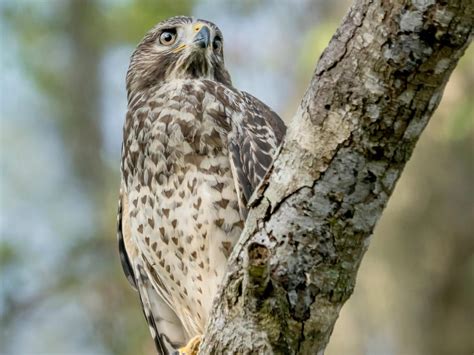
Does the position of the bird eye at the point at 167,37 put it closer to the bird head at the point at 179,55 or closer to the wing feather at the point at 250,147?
the bird head at the point at 179,55

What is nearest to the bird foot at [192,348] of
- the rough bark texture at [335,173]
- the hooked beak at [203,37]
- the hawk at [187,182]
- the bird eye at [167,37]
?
the hawk at [187,182]

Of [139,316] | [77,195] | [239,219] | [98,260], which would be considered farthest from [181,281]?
[77,195]

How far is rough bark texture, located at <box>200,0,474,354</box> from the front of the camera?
8.52ft

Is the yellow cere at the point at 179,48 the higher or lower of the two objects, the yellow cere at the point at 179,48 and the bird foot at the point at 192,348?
the higher

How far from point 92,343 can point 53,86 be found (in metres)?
3.65

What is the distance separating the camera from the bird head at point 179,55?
5262 millimetres

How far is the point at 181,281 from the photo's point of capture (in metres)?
4.73

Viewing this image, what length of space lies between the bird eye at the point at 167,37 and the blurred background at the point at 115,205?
5.71 feet

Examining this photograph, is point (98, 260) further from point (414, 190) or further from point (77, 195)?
point (414, 190)

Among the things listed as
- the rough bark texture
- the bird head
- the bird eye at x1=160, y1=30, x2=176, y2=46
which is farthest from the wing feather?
the rough bark texture

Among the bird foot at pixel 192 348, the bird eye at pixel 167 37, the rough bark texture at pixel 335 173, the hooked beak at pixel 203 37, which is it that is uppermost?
the bird eye at pixel 167 37

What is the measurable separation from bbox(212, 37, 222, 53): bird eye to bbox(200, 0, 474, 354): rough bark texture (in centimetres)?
253

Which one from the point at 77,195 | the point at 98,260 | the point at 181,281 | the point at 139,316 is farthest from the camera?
the point at 77,195

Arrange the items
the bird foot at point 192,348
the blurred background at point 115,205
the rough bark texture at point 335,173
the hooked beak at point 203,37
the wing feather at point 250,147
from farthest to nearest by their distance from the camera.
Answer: the blurred background at point 115,205
the hooked beak at point 203,37
the bird foot at point 192,348
the wing feather at point 250,147
the rough bark texture at point 335,173
